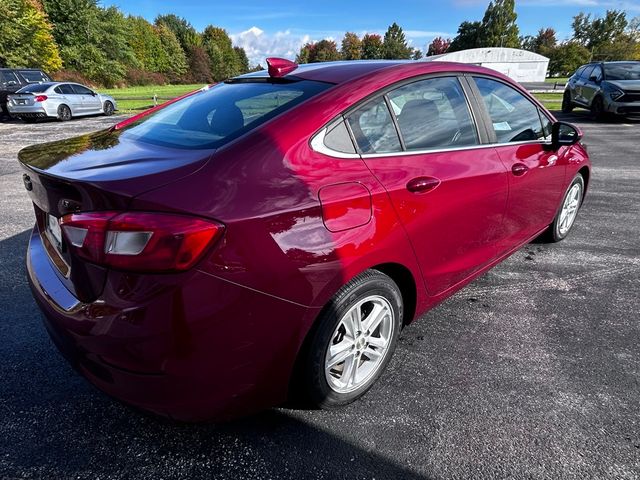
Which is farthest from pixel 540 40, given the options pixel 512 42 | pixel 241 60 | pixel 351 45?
pixel 241 60

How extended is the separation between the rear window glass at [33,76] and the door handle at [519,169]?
1955 cm

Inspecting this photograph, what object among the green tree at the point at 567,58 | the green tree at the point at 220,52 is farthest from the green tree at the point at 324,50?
the green tree at the point at 567,58

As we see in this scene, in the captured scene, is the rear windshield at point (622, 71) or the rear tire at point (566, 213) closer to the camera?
the rear tire at point (566, 213)

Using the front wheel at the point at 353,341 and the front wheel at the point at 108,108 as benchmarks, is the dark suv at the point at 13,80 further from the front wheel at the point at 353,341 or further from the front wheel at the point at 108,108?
the front wheel at the point at 353,341

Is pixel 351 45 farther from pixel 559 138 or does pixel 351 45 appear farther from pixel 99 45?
pixel 559 138

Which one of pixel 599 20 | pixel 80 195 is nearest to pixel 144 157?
pixel 80 195

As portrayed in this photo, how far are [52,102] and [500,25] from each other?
93379 millimetres

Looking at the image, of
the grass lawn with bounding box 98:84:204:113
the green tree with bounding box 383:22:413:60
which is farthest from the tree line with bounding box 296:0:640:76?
the grass lawn with bounding box 98:84:204:113

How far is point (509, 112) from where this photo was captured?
3.01 meters

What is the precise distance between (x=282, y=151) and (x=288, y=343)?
79 centimetres

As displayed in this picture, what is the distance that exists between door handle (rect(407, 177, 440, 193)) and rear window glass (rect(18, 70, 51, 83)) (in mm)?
19604

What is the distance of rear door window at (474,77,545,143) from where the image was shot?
2.82m

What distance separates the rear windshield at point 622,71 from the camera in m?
12.9

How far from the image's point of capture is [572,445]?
6.24 ft
